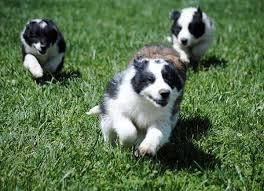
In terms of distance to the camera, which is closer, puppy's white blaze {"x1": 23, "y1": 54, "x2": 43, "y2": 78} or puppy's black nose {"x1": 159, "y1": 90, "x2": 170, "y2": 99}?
puppy's black nose {"x1": 159, "y1": 90, "x2": 170, "y2": 99}

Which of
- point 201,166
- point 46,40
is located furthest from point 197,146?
point 46,40

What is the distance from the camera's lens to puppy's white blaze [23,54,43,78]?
312 inches

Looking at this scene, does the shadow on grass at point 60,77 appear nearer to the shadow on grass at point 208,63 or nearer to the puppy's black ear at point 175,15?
the shadow on grass at point 208,63

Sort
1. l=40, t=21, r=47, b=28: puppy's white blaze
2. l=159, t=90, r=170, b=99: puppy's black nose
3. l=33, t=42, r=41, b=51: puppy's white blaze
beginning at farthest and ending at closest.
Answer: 1. l=40, t=21, r=47, b=28: puppy's white blaze
2. l=33, t=42, r=41, b=51: puppy's white blaze
3. l=159, t=90, r=170, b=99: puppy's black nose

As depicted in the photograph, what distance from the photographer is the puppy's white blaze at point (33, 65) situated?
7922 millimetres

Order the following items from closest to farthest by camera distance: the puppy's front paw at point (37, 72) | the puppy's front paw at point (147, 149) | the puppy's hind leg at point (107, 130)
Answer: the puppy's front paw at point (147, 149), the puppy's hind leg at point (107, 130), the puppy's front paw at point (37, 72)

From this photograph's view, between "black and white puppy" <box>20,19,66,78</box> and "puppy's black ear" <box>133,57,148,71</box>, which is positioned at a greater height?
"puppy's black ear" <box>133,57,148,71</box>

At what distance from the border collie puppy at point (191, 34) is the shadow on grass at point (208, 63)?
0.51 ft

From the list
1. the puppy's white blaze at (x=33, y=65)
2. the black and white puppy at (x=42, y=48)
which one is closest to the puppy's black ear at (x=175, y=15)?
the black and white puppy at (x=42, y=48)

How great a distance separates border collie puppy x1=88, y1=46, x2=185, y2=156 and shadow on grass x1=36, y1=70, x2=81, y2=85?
2.42 m

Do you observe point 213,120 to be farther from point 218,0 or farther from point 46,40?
point 218,0

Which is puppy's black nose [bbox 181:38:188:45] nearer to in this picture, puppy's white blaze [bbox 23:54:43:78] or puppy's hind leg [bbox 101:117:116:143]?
puppy's white blaze [bbox 23:54:43:78]

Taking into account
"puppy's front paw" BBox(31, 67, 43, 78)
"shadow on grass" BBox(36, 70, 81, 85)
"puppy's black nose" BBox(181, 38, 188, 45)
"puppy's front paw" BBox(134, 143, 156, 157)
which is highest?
"puppy's front paw" BBox(134, 143, 156, 157)

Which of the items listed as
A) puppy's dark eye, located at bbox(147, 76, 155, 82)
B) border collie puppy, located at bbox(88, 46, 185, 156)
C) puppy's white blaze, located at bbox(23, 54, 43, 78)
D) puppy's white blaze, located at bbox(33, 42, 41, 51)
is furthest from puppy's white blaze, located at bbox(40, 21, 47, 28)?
puppy's dark eye, located at bbox(147, 76, 155, 82)
